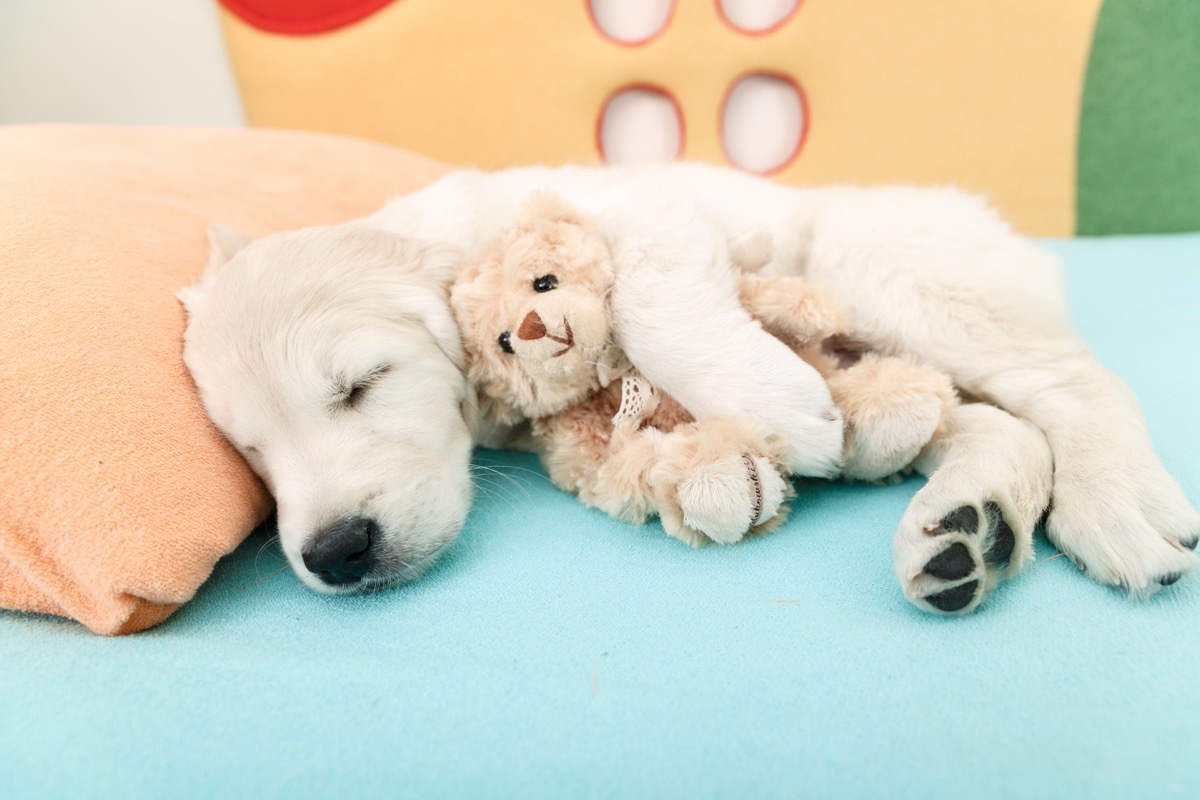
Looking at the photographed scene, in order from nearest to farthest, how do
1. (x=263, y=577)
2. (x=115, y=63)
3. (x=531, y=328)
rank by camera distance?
(x=531, y=328) → (x=263, y=577) → (x=115, y=63)

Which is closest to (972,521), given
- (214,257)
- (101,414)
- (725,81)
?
(101,414)

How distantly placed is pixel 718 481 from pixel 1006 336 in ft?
2.49

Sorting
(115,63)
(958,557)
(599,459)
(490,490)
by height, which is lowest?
(490,490)

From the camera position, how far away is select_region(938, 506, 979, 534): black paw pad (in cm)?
102

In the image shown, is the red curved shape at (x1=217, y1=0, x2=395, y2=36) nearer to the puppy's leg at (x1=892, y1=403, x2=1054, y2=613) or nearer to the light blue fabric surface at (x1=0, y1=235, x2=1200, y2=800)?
the light blue fabric surface at (x1=0, y1=235, x2=1200, y2=800)

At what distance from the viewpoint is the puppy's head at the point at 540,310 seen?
1163mm

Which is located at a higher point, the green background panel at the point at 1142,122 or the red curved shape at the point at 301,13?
the red curved shape at the point at 301,13

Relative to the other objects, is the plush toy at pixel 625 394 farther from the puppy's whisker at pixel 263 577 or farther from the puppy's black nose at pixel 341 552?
the puppy's whisker at pixel 263 577

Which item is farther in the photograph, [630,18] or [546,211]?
[630,18]

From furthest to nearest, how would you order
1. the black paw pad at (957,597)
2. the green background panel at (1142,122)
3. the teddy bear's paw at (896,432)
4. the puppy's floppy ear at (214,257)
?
the green background panel at (1142,122) < the puppy's floppy ear at (214,257) < the teddy bear's paw at (896,432) < the black paw pad at (957,597)

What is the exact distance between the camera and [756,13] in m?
3.10

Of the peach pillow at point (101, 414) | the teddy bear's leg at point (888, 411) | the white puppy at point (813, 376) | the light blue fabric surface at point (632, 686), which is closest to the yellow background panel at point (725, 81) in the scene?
the white puppy at point (813, 376)

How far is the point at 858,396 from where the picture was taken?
1.25 metres

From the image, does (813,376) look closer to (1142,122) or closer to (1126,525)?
(1126,525)
